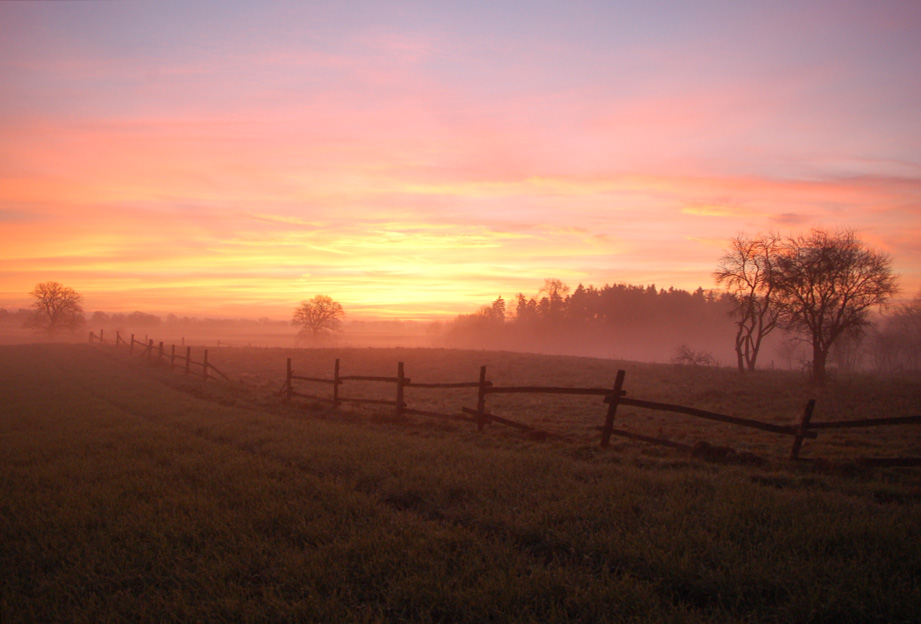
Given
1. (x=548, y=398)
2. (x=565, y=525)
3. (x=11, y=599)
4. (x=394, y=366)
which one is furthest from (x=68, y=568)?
(x=394, y=366)

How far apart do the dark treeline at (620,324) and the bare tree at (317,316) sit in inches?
1115

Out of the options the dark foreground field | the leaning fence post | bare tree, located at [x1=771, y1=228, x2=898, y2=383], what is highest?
bare tree, located at [x1=771, y1=228, x2=898, y2=383]

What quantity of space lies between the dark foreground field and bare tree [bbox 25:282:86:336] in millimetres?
79782

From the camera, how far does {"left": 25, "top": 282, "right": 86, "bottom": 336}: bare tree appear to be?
232 ft

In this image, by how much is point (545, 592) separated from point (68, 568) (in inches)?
191

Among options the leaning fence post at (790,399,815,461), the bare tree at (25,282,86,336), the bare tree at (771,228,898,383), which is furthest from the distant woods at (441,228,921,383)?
the bare tree at (25,282,86,336)

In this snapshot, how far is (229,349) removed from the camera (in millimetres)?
47500

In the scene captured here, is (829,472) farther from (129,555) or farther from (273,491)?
(129,555)

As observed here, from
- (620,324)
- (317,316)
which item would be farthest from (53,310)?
(620,324)

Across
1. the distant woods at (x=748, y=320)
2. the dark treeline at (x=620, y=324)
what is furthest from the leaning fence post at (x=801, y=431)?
the dark treeline at (x=620, y=324)

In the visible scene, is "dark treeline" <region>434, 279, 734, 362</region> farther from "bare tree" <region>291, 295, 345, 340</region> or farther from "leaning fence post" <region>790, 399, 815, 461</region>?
"leaning fence post" <region>790, 399, 815, 461</region>

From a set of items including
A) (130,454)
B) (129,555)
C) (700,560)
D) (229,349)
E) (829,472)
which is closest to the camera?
(700,560)

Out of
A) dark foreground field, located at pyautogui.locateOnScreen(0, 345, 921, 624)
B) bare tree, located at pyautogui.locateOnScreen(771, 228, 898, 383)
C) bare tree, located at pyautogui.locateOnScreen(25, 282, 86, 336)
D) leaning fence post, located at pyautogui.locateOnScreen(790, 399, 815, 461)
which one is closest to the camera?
dark foreground field, located at pyautogui.locateOnScreen(0, 345, 921, 624)

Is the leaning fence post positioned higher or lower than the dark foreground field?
higher
